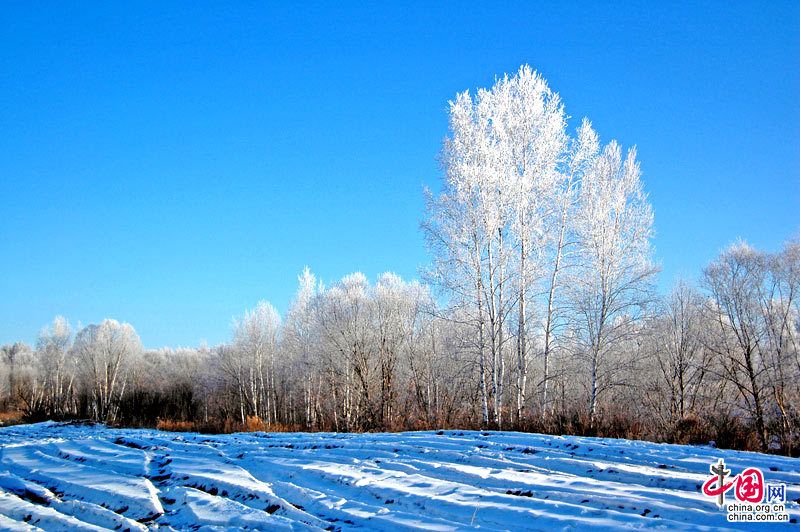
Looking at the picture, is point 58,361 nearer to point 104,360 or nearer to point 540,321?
point 104,360

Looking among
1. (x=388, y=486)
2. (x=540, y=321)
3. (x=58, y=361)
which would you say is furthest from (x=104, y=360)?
(x=388, y=486)

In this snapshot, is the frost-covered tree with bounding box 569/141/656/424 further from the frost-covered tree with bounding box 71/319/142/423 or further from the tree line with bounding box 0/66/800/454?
the frost-covered tree with bounding box 71/319/142/423

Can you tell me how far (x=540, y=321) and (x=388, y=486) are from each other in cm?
1406

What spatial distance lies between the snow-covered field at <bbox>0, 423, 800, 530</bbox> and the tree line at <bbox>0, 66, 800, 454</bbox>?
126 inches

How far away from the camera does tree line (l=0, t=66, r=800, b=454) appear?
1592 centimetres

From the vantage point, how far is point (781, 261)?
26266 millimetres

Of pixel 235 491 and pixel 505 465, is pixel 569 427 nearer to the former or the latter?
pixel 505 465

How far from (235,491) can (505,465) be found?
8.78ft

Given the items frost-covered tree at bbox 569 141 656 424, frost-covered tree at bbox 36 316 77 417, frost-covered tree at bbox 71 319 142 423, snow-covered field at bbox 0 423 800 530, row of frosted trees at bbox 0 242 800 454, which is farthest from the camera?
frost-covered tree at bbox 36 316 77 417

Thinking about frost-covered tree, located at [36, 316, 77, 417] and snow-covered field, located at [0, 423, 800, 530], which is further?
frost-covered tree, located at [36, 316, 77, 417]

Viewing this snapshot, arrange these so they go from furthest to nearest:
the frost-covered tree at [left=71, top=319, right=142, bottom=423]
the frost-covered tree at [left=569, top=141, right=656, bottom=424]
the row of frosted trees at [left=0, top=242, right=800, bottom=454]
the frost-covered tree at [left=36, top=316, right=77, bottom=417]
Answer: the frost-covered tree at [left=36, top=316, right=77, bottom=417]
the frost-covered tree at [left=71, top=319, right=142, bottom=423]
the frost-covered tree at [left=569, top=141, right=656, bottom=424]
the row of frosted trees at [left=0, top=242, right=800, bottom=454]

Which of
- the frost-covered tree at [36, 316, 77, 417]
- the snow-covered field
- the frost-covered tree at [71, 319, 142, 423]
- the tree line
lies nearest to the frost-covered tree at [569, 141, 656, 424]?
the tree line

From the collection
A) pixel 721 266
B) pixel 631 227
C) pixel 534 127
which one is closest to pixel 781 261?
pixel 721 266

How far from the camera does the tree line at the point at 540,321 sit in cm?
1592
